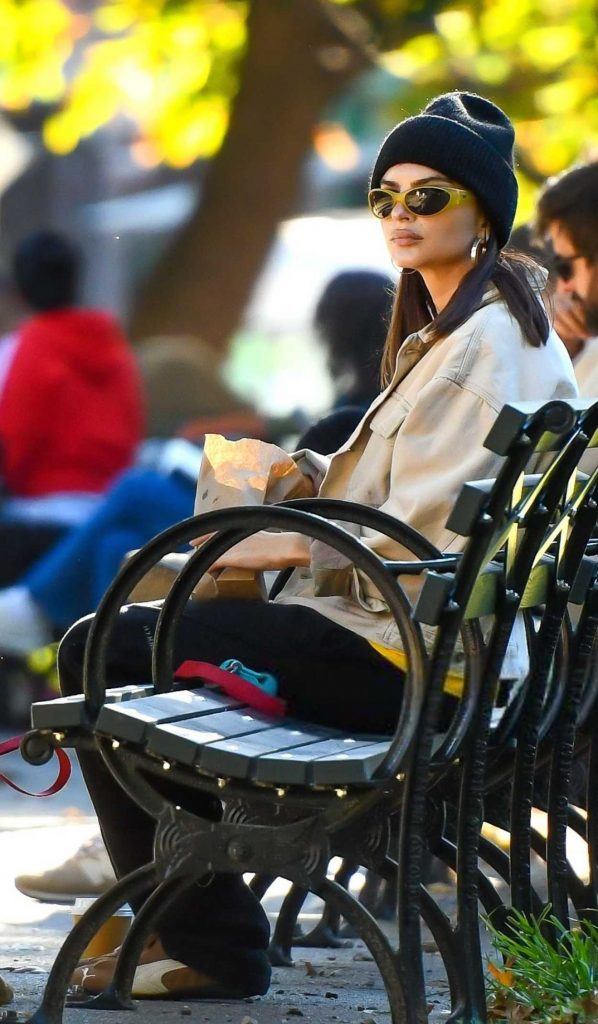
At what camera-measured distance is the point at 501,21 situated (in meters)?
9.22

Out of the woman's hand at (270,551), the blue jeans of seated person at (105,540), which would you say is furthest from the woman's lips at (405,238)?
the blue jeans of seated person at (105,540)

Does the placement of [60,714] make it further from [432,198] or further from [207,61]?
[207,61]

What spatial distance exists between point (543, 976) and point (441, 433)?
0.90 metres

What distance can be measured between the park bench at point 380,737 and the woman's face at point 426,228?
0.58 m

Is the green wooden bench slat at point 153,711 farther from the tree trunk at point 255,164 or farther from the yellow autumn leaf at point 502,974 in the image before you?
the tree trunk at point 255,164

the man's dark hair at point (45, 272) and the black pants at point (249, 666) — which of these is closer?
the black pants at point (249, 666)

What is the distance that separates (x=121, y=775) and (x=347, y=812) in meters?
0.36

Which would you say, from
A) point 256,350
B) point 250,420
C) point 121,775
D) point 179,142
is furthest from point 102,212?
point 121,775

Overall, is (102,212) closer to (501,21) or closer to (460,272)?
(501,21)

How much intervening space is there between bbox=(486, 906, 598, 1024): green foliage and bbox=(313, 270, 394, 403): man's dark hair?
2.39 metres

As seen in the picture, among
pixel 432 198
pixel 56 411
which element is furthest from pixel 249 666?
pixel 56 411

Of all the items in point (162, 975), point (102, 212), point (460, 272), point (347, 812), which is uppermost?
point (102, 212)

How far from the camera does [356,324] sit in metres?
5.33

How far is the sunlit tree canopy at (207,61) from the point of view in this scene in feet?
29.8
